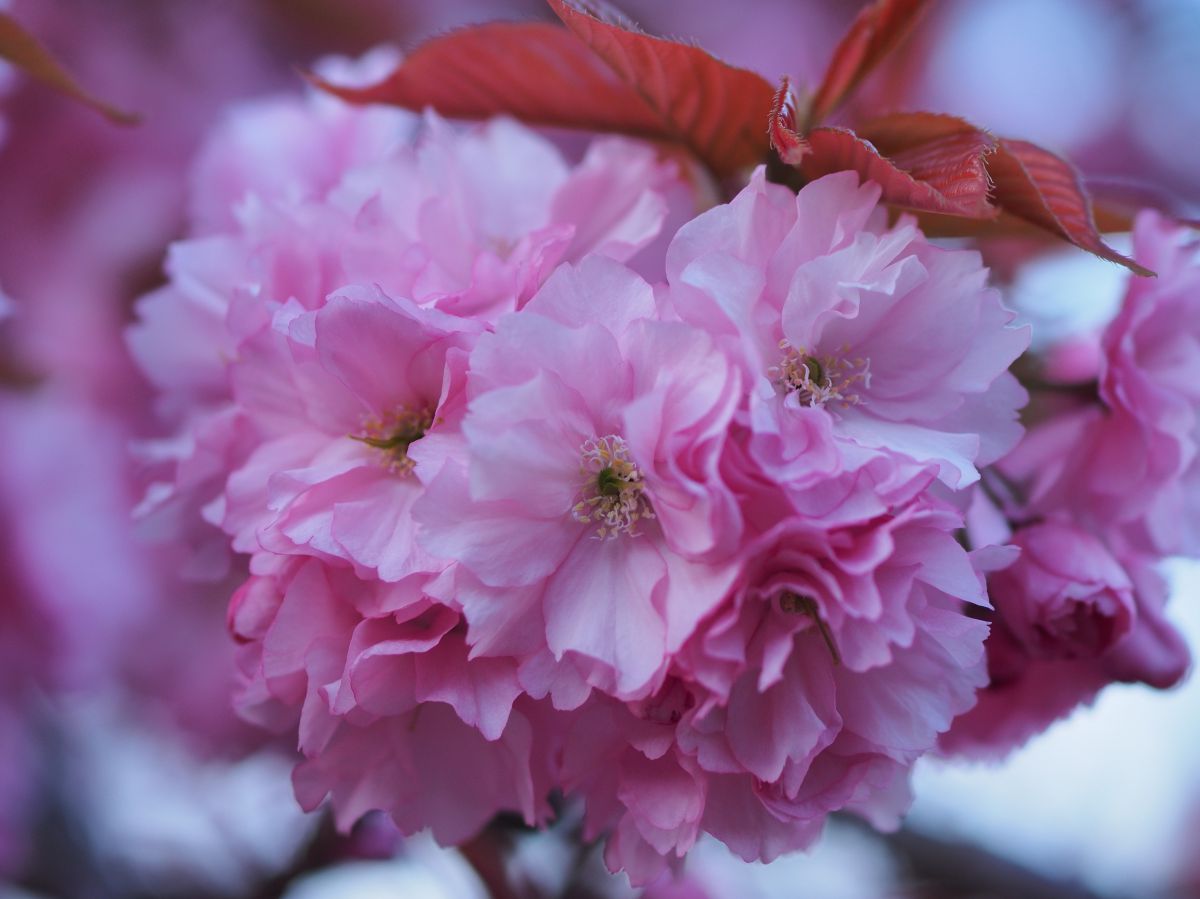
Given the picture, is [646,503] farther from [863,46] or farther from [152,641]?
[152,641]

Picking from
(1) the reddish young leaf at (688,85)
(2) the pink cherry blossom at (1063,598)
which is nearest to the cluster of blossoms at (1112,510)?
(2) the pink cherry blossom at (1063,598)

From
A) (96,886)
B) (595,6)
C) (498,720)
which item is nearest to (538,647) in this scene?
(498,720)

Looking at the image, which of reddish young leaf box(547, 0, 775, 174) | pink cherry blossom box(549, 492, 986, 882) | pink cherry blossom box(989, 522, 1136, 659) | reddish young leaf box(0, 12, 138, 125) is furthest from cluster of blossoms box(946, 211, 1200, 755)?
reddish young leaf box(0, 12, 138, 125)

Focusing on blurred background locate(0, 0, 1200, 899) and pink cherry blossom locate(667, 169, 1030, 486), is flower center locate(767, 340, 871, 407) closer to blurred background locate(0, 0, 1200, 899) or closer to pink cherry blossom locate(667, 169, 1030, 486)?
pink cherry blossom locate(667, 169, 1030, 486)

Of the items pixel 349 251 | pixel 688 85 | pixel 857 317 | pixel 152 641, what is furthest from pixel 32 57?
pixel 152 641

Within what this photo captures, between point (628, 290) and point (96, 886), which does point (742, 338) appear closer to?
point (628, 290)

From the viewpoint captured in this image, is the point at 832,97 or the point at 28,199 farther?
the point at 28,199

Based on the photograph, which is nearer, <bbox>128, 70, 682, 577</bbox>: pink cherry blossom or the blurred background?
<bbox>128, 70, 682, 577</bbox>: pink cherry blossom
